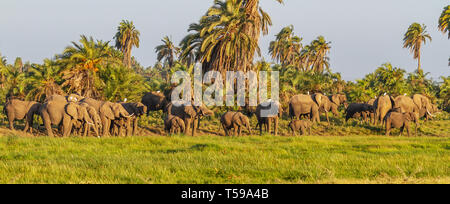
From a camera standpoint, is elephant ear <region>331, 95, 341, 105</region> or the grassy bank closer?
the grassy bank

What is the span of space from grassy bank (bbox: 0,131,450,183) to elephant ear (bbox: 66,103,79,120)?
18.8 feet

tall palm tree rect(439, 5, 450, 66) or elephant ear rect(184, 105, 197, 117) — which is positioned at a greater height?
tall palm tree rect(439, 5, 450, 66)

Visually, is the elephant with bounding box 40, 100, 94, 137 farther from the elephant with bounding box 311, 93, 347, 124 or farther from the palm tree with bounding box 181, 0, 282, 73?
the elephant with bounding box 311, 93, 347, 124

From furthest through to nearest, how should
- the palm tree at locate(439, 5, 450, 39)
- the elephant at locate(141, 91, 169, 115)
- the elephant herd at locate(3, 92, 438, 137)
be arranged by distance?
the palm tree at locate(439, 5, 450, 39) < the elephant at locate(141, 91, 169, 115) < the elephant herd at locate(3, 92, 438, 137)

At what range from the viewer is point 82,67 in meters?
31.7

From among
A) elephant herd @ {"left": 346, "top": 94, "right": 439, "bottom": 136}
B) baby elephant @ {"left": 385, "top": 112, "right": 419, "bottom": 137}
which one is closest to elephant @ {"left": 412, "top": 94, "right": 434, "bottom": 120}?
elephant herd @ {"left": 346, "top": 94, "right": 439, "bottom": 136}

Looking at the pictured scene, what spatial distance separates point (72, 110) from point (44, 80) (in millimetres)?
10544

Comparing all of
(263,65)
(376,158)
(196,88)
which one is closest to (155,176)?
(376,158)

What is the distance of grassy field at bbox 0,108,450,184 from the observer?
9.92 m

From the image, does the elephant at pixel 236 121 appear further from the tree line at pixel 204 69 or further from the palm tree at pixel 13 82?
the palm tree at pixel 13 82

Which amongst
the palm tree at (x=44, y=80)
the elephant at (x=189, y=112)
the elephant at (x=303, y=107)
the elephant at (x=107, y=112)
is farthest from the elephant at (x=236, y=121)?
the palm tree at (x=44, y=80)

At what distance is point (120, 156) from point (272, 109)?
16.3 metres

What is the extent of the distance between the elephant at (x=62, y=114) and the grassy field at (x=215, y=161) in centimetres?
568
